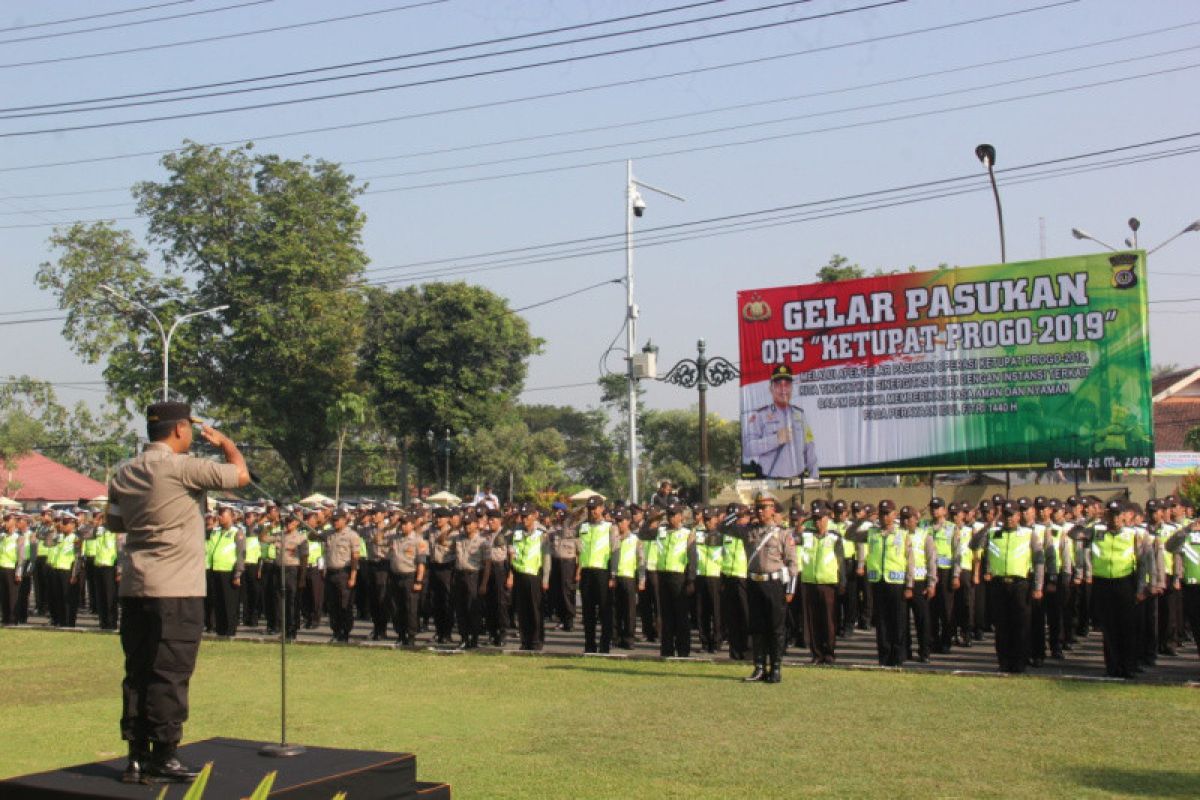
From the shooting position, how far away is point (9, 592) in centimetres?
2406

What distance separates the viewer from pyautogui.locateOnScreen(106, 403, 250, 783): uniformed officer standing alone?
20.2 feet

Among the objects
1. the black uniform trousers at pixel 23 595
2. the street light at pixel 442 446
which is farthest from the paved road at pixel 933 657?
the street light at pixel 442 446

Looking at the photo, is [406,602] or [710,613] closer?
[710,613]

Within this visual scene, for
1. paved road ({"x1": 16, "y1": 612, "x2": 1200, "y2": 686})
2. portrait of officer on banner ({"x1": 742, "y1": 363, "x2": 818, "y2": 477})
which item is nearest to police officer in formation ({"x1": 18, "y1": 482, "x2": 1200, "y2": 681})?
paved road ({"x1": 16, "y1": 612, "x2": 1200, "y2": 686})

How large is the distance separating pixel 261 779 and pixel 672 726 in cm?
578

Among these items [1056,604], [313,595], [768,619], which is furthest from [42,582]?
[1056,604]

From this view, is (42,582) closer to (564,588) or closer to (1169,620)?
(564,588)

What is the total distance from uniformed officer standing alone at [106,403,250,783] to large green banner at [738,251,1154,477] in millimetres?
18862

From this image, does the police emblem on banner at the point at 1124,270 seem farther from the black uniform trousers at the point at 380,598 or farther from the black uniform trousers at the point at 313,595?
the black uniform trousers at the point at 313,595

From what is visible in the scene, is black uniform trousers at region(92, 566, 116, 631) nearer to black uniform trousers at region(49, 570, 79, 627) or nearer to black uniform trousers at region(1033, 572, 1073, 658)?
black uniform trousers at region(49, 570, 79, 627)

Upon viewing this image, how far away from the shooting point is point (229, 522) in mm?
21234

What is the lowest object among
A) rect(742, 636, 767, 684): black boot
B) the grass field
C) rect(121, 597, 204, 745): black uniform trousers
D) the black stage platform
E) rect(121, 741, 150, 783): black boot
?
the grass field

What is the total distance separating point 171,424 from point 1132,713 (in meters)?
9.00

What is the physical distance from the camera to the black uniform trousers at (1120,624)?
46.1ft
